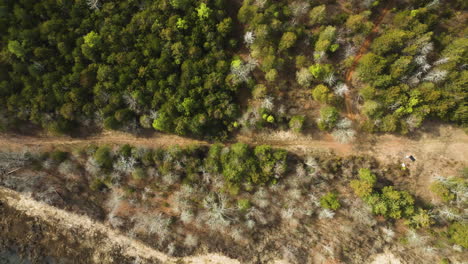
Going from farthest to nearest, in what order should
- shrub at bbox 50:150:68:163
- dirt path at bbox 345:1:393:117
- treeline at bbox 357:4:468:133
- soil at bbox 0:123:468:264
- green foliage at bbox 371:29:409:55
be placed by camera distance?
soil at bbox 0:123:468:264
shrub at bbox 50:150:68:163
dirt path at bbox 345:1:393:117
treeline at bbox 357:4:468:133
green foliage at bbox 371:29:409:55

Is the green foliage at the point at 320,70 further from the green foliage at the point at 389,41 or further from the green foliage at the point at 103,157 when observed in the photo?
the green foliage at the point at 103,157

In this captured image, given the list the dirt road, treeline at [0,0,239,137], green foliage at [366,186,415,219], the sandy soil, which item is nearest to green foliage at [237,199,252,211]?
the sandy soil

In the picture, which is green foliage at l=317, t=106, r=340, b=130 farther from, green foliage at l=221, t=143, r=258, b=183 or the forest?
green foliage at l=221, t=143, r=258, b=183

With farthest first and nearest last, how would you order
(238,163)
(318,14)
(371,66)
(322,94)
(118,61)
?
1. (238,163)
2. (322,94)
3. (318,14)
4. (371,66)
5. (118,61)

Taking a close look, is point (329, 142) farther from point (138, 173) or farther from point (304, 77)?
point (138, 173)

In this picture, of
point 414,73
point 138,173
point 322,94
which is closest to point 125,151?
point 138,173

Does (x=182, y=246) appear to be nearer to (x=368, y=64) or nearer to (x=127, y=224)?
(x=127, y=224)
